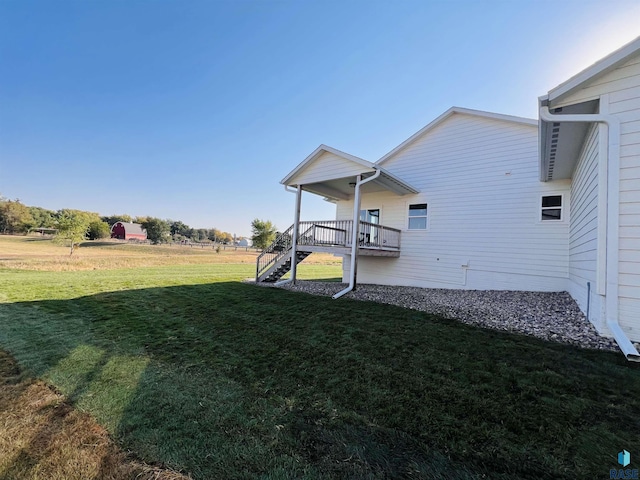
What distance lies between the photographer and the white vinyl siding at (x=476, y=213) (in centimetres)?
808

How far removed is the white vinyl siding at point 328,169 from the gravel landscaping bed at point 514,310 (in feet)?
13.0

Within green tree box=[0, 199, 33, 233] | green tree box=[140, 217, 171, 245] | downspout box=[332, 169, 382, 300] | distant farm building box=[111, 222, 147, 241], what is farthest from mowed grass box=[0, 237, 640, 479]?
distant farm building box=[111, 222, 147, 241]

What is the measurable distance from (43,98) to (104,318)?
60.4 ft

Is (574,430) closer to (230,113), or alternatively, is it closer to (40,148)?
(230,113)

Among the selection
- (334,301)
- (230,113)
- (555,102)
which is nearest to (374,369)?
(334,301)

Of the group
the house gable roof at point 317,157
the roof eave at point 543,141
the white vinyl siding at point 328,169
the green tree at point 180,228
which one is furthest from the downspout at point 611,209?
the green tree at point 180,228

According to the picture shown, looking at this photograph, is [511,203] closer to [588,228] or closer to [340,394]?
[588,228]

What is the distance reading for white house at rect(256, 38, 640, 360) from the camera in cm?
390

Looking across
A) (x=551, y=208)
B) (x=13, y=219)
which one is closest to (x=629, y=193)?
(x=551, y=208)

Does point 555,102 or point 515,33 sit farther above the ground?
point 515,33

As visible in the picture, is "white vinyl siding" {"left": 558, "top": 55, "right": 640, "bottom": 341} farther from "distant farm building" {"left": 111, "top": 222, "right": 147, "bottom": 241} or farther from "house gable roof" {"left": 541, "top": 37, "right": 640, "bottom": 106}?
"distant farm building" {"left": 111, "top": 222, "right": 147, "bottom": 241}

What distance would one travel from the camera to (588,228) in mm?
4910

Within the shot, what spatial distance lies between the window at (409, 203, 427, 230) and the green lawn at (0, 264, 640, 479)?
18.5 feet

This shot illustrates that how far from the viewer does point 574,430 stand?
7.06 ft
